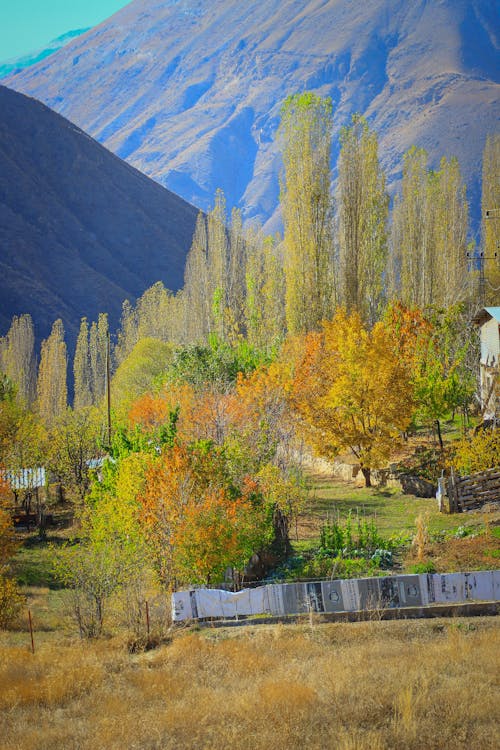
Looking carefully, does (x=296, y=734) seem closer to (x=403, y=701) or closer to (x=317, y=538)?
(x=403, y=701)

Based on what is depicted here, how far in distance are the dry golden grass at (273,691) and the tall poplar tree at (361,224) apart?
2948 cm

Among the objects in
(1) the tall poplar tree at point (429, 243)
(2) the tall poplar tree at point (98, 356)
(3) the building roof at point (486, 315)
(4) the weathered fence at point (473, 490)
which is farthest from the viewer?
(2) the tall poplar tree at point (98, 356)

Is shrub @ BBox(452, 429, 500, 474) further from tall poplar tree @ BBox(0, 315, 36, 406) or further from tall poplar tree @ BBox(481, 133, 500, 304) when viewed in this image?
tall poplar tree @ BBox(0, 315, 36, 406)

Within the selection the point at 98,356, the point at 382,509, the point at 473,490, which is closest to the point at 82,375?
the point at 98,356

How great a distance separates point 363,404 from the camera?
30266 mm

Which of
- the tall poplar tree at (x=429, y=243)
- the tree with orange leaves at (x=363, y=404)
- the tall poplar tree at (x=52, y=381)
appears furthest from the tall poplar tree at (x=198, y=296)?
the tree with orange leaves at (x=363, y=404)

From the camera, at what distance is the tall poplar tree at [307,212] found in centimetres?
4128

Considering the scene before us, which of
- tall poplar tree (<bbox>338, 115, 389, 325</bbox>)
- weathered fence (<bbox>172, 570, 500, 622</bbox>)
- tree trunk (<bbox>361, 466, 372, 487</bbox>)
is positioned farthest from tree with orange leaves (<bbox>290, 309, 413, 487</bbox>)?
weathered fence (<bbox>172, 570, 500, 622</bbox>)

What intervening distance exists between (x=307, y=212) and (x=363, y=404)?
15142mm

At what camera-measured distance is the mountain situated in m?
94.6

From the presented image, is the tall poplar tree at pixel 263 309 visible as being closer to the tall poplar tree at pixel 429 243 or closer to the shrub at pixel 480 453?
the tall poplar tree at pixel 429 243

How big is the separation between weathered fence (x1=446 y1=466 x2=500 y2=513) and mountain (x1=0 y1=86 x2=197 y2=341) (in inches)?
2769

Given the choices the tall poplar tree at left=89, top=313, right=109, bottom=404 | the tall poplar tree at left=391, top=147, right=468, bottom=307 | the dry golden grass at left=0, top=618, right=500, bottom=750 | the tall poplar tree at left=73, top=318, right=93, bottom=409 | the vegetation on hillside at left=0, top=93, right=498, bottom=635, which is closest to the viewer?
the dry golden grass at left=0, top=618, right=500, bottom=750

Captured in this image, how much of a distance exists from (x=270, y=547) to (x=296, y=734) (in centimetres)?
1181
